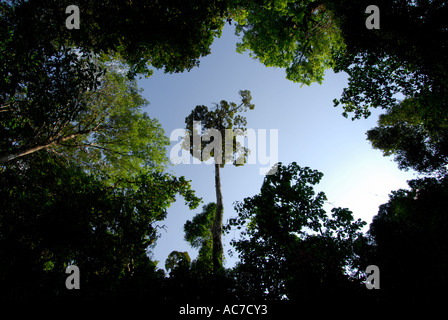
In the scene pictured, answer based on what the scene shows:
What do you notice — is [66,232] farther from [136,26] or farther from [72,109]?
[136,26]

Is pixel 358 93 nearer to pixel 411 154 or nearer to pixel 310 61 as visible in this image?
pixel 310 61

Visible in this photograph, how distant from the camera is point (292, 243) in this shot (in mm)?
6180

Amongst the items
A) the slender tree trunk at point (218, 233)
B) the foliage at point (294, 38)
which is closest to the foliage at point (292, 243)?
the slender tree trunk at point (218, 233)

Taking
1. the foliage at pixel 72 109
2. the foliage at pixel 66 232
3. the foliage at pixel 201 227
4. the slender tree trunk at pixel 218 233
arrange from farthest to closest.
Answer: the foliage at pixel 201 227
the slender tree trunk at pixel 218 233
the foliage at pixel 72 109
the foliage at pixel 66 232

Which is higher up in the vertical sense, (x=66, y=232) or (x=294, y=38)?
(x=294, y=38)

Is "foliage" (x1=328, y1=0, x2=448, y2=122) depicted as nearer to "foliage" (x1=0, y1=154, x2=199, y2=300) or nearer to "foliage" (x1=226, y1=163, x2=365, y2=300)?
"foliage" (x1=226, y1=163, x2=365, y2=300)

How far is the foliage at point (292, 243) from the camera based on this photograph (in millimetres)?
4969

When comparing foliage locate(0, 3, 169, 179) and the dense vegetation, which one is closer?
the dense vegetation

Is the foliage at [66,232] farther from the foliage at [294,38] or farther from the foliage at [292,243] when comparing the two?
the foliage at [294,38]

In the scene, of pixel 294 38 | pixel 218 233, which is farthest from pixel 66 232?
pixel 294 38

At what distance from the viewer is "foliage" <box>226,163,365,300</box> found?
196 inches

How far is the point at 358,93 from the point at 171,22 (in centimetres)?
918

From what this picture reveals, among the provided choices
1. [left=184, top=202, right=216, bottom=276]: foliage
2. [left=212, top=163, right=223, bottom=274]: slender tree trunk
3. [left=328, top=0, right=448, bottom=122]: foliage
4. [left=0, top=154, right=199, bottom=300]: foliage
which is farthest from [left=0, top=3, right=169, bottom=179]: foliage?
[left=328, top=0, right=448, bottom=122]: foliage

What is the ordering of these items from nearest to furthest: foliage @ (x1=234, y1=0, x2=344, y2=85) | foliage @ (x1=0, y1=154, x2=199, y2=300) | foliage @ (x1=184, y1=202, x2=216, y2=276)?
foliage @ (x1=0, y1=154, x2=199, y2=300) → foliage @ (x1=234, y1=0, x2=344, y2=85) → foliage @ (x1=184, y1=202, x2=216, y2=276)
